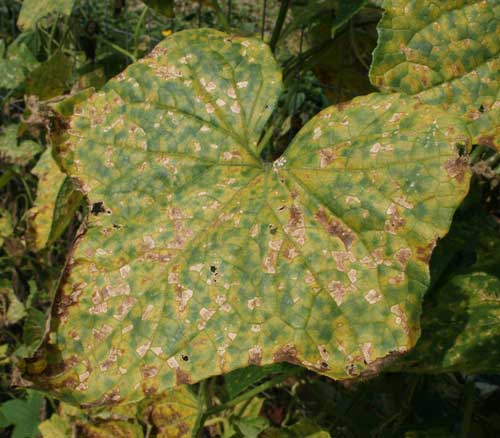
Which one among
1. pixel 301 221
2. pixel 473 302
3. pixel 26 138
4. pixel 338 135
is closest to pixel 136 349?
pixel 301 221

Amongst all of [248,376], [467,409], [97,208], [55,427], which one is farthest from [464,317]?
[55,427]

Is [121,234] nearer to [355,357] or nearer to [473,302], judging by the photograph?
[355,357]

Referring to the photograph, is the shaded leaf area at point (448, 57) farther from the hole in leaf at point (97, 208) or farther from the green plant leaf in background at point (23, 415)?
the green plant leaf in background at point (23, 415)

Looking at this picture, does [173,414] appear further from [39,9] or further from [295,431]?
[39,9]

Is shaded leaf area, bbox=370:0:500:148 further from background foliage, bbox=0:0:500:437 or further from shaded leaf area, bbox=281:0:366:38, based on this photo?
shaded leaf area, bbox=281:0:366:38

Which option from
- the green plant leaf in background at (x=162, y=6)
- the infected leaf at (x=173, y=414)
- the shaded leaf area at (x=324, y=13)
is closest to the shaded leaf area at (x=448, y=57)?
the shaded leaf area at (x=324, y=13)
